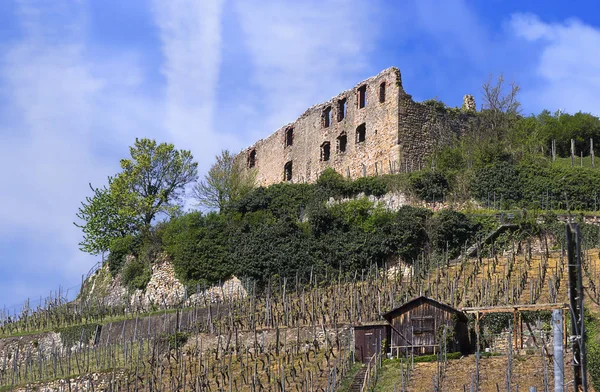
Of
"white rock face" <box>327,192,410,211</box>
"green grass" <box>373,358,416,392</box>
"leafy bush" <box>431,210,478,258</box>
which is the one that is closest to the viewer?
"green grass" <box>373,358,416,392</box>

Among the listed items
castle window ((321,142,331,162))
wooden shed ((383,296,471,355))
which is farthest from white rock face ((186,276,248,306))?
wooden shed ((383,296,471,355))

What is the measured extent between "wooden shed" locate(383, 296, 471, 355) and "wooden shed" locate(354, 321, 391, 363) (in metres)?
0.22

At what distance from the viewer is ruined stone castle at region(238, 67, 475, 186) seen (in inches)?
1505

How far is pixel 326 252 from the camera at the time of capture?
113 ft

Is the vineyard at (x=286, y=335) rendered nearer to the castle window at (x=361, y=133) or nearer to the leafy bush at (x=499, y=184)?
the leafy bush at (x=499, y=184)

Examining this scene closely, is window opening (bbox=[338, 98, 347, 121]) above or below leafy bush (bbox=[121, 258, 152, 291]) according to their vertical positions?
above

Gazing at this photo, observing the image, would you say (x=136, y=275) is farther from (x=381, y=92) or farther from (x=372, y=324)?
(x=372, y=324)

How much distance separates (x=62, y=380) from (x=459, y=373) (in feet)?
41.9

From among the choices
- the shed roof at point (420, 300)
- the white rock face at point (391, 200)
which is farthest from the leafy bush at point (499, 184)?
the shed roof at point (420, 300)

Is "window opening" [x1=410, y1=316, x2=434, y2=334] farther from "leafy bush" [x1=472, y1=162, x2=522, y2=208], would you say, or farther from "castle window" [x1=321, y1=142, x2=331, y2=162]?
"castle window" [x1=321, y1=142, x2=331, y2=162]

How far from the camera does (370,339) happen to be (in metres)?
24.8

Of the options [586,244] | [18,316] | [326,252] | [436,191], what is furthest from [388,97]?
[18,316]

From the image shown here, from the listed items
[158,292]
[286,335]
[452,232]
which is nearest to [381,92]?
[452,232]

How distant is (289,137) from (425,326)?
22.0 m
